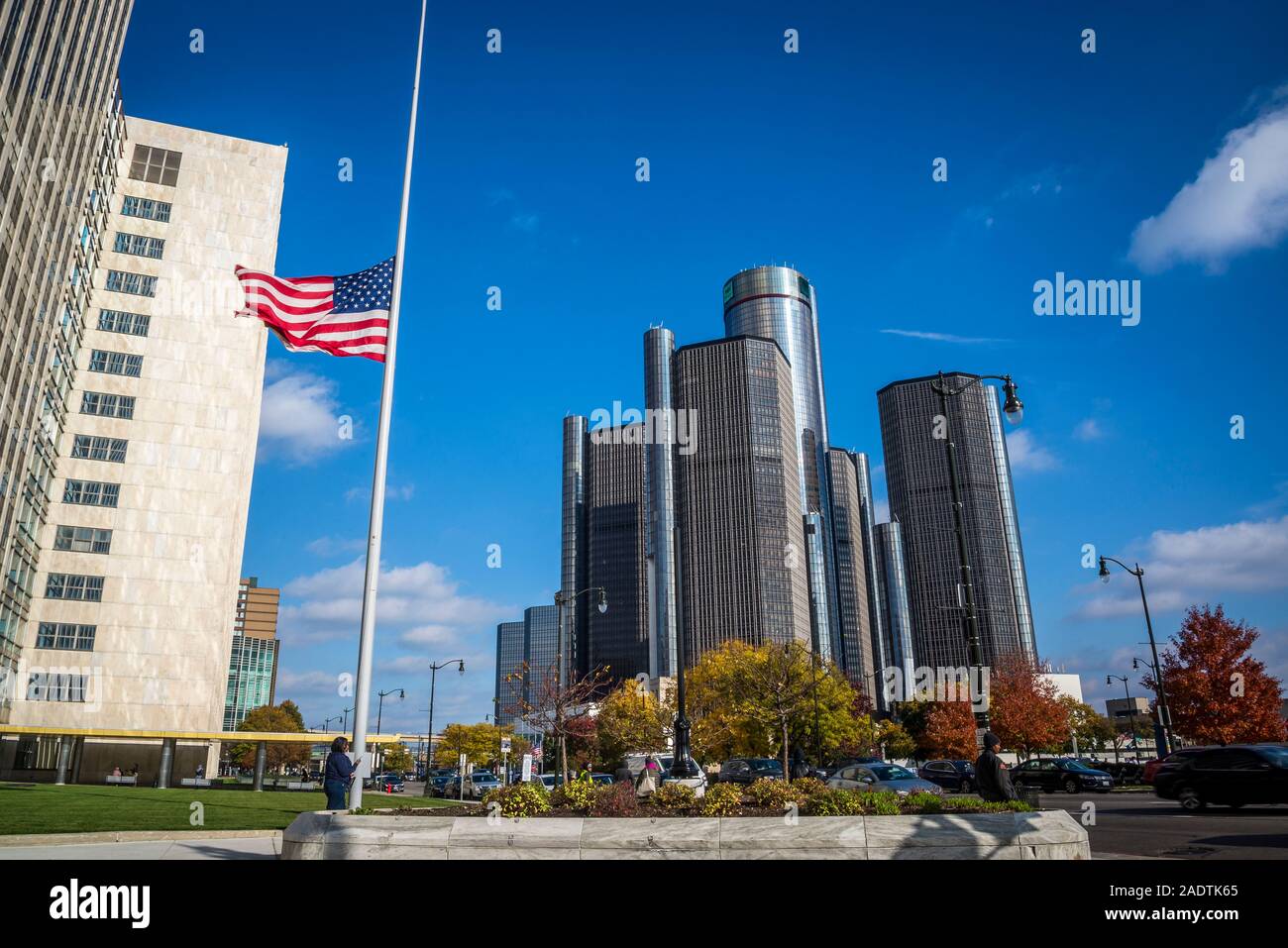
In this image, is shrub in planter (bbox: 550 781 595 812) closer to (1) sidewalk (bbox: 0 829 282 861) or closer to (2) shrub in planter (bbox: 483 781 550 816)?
(2) shrub in planter (bbox: 483 781 550 816)

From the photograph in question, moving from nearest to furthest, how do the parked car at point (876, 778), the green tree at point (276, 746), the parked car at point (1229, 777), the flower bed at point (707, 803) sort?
the flower bed at point (707, 803), the parked car at point (1229, 777), the parked car at point (876, 778), the green tree at point (276, 746)

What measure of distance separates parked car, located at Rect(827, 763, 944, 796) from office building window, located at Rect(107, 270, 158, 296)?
63.0 metres

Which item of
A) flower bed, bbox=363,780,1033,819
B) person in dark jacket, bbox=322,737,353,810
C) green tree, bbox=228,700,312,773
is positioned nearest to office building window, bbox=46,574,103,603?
person in dark jacket, bbox=322,737,353,810

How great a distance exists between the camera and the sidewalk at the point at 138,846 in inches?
543

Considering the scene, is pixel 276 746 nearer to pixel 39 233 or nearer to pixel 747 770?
pixel 39 233

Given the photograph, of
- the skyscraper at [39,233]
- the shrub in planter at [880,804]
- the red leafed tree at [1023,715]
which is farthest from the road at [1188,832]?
the skyscraper at [39,233]

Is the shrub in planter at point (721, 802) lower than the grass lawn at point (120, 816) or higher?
higher

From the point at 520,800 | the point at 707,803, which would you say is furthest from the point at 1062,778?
the point at 520,800

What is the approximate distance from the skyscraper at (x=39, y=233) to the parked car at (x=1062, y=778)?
161 ft

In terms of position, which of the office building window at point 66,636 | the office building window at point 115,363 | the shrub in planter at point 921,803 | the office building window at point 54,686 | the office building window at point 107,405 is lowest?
the shrub in planter at point 921,803

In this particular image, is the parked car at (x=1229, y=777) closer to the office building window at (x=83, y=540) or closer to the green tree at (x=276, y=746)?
the office building window at (x=83, y=540)

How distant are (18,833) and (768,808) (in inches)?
541
